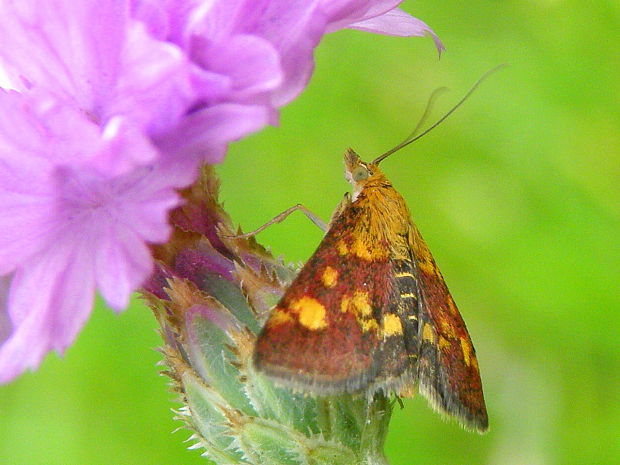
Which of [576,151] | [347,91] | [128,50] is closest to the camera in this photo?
[128,50]

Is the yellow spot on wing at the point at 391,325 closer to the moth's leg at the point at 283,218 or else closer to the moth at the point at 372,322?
the moth at the point at 372,322

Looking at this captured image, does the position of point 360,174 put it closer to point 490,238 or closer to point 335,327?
point 335,327

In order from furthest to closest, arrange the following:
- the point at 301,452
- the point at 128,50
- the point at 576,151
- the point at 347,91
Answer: the point at 347,91 < the point at 576,151 < the point at 301,452 < the point at 128,50

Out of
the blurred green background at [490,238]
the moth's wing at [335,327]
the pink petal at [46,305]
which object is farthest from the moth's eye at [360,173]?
the blurred green background at [490,238]

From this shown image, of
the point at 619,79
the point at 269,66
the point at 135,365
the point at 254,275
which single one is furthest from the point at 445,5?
the point at 269,66

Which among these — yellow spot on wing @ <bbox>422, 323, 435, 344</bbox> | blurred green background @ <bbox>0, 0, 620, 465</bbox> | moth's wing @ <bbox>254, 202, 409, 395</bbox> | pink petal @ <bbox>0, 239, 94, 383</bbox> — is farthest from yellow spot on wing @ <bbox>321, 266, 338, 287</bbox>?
blurred green background @ <bbox>0, 0, 620, 465</bbox>

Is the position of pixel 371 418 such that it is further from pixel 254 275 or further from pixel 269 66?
pixel 269 66

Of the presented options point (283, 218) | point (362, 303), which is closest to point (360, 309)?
point (362, 303)
